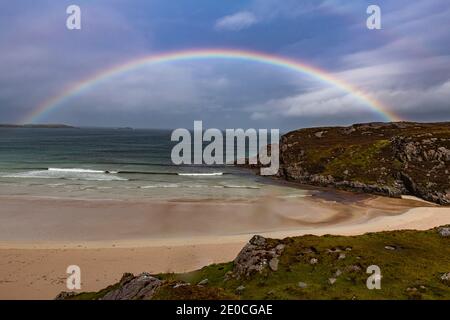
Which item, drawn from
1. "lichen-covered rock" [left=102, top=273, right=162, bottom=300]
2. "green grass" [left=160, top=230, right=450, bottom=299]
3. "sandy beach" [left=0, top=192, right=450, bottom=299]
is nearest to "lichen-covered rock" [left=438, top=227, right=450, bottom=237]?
"green grass" [left=160, top=230, right=450, bottom=299]

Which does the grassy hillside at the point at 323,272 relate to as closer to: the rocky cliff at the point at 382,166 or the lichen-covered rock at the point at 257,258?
the lichen-covered rock at the point at 257,258

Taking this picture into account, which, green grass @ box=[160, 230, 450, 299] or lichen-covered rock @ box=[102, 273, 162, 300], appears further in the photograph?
green grass @ box=[160, 230, 450, 299]

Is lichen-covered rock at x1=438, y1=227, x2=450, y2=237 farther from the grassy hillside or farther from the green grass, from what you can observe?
the green grass

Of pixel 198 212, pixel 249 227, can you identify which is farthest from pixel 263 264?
pixel 198 212

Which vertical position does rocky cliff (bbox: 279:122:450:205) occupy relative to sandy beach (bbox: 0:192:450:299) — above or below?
above

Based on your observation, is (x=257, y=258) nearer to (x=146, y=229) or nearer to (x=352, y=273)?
(x=352, y=273)

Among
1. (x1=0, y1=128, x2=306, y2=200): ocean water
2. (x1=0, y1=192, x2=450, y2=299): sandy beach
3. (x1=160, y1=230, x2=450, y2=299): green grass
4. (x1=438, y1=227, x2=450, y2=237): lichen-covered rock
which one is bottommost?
(x1=0, y1=192, x2=450, y2=299): sandy beach

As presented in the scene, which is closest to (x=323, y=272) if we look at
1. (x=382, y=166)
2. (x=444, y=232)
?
(x=444, y=232)

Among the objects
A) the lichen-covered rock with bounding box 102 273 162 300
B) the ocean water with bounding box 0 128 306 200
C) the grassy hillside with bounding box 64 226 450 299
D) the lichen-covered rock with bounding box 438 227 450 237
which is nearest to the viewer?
the lichen-covered rock with bounding box 102 273 162 300
